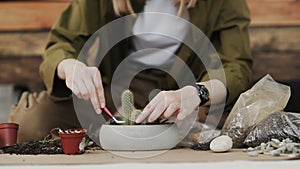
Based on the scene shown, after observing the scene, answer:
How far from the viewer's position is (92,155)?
Result: 107 cm

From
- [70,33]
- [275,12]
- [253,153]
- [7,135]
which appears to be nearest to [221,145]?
[253,153]

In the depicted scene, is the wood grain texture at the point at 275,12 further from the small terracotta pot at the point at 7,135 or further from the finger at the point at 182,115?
the small terracotta pot at the point at 7,135

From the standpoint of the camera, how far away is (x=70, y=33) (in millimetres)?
1628

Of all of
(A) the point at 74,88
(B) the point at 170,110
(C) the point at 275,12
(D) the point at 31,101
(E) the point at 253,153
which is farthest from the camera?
(C) the point at 275,12

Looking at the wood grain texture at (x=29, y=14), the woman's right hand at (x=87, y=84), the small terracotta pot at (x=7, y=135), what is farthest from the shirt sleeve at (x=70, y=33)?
the wood grain texture at (x=29, y=14)

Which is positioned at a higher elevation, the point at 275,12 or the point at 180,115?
the point at 275,12

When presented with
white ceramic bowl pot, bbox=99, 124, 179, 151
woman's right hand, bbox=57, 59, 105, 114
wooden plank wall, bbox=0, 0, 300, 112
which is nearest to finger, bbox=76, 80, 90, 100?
woman's right hand, bbox=57, 59, 105, 114

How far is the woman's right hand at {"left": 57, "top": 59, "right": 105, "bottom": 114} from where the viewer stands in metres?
1.19

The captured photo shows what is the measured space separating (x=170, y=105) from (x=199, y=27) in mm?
545

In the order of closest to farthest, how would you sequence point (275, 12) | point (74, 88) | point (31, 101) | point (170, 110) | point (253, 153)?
1. point (253, 153)
2. point (170, 110)
3. point (74, 88)
4. point (31, 101)
5. point (275, 12)

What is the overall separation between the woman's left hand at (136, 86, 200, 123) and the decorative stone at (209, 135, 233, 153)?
0.09 metres

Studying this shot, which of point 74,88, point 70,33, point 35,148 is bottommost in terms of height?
point 35,148

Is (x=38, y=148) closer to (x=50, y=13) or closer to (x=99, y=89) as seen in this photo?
(x=99, y=89)

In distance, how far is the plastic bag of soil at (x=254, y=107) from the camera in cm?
122
